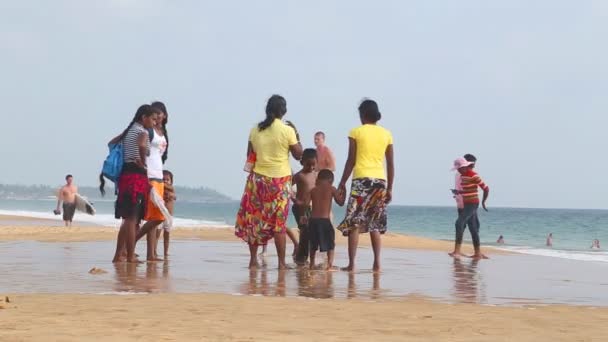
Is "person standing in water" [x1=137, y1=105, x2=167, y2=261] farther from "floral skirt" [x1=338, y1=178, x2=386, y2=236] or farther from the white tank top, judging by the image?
"floral skirt" [x1=338, y1=178, x2=386, y2=236]

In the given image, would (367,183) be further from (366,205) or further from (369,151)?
(369,151)

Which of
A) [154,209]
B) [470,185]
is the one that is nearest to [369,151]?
[154,209]

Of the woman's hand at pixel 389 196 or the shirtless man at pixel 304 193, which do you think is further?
the shirtless man at pixel 304 193

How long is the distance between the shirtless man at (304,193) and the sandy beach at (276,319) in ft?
12.1

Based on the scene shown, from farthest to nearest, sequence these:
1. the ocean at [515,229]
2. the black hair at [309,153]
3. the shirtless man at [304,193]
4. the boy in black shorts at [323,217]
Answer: the ocean at [515,229], the shirtless man at [304,193], the black hair at [309,153], the boy in black shorts at [323,217]

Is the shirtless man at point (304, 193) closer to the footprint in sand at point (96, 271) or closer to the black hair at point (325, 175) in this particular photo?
the black hair at point (325, 175)

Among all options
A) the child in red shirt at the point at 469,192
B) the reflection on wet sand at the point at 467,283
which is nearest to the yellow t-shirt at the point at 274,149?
the reflection on wet sand at the point at 467,283

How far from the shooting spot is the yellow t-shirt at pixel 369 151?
9961mm

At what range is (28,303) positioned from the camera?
6.07 meters

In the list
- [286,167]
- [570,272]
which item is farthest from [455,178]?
[286,167]

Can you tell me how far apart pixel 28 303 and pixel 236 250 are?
8.26 metres

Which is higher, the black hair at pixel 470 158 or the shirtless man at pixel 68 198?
the black hair at pixel 470 158

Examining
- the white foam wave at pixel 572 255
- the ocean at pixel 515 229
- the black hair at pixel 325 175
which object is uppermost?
the black hair at pixel 325 175

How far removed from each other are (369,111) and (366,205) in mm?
1116
